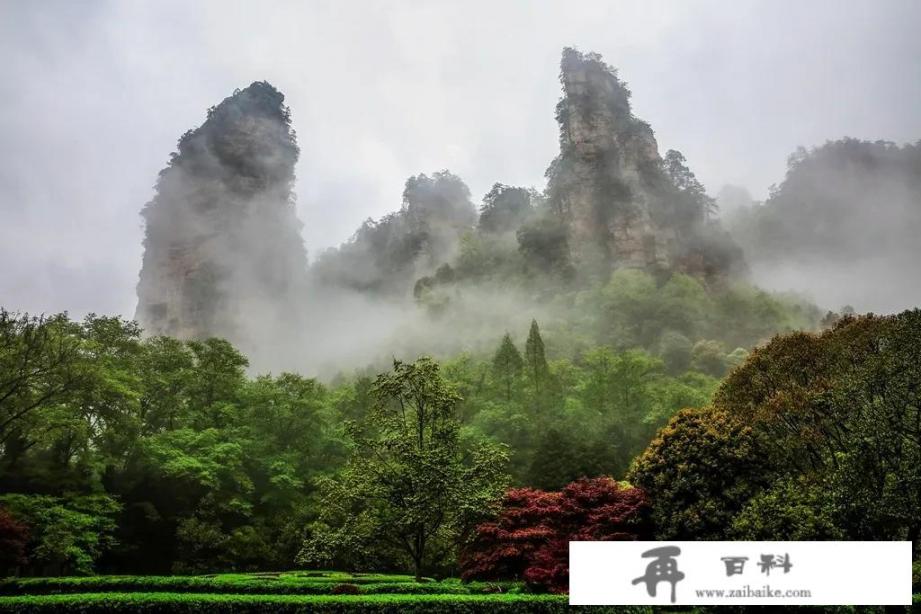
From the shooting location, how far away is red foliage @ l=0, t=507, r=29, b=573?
1972cm

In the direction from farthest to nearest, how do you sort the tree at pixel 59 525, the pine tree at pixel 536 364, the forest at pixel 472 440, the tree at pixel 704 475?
the pine tree at pixel 536 364 → the tree at pixel 59 525 → the tree at pixel 704 475 → the forest at pixel 472 440

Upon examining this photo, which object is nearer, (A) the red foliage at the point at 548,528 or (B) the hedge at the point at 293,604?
(B) the hedge at the point at 293,604

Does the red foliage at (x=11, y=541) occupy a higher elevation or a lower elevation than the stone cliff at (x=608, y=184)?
lower

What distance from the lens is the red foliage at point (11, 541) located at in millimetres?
19719

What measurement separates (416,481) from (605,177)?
3414 inches

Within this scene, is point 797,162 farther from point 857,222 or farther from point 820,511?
point 820,511

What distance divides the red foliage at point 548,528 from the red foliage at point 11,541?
1452cm

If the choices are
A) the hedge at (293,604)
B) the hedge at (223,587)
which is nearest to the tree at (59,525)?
the hedge at (223,587)

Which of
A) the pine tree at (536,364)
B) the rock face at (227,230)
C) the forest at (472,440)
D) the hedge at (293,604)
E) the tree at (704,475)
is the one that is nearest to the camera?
the hedge at (293,604)

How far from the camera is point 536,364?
169 feet

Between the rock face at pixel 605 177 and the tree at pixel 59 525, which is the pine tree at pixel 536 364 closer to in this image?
the tree at pixel 59 525

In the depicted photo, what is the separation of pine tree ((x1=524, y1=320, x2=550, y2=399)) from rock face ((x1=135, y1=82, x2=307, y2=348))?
63691mm

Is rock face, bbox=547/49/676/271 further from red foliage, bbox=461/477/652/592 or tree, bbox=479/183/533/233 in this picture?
red foliage, bbox=461/477/652/592

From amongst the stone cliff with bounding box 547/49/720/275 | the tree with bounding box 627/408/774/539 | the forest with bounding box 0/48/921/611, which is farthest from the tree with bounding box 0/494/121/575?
the stone cliff with bounding box 547/49/720/275
